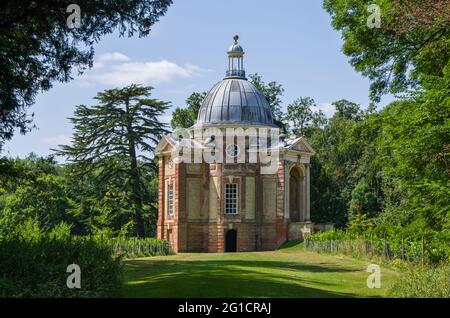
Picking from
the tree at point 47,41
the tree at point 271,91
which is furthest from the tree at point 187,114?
the tree at point 47,41

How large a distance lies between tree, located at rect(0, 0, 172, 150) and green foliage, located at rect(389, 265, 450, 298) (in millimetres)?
11623

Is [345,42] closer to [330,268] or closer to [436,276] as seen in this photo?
[330,268]

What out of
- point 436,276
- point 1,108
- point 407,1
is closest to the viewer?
point 436,276

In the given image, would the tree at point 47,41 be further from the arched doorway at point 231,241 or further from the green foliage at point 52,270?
the arched doorway at point 231,241

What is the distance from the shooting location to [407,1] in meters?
24.4

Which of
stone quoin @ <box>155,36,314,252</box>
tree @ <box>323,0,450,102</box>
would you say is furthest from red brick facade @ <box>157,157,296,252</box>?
tree @ <box>323,0,450,102</box>

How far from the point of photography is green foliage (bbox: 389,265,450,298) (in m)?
17.6

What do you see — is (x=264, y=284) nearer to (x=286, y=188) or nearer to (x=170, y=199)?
(x=286, y=188)

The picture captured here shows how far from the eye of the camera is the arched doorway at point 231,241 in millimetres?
52781

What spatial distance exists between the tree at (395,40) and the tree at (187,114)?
3531 centimetres

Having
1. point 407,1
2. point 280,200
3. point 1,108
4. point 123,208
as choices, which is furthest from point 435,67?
point 123,208

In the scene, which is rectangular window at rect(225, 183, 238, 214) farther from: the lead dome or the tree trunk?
the tree trunk

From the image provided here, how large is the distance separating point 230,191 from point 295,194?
300 inches

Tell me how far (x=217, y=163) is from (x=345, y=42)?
2398 cm
